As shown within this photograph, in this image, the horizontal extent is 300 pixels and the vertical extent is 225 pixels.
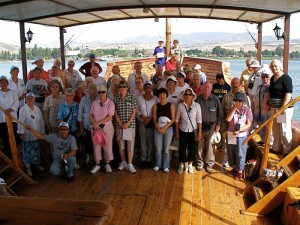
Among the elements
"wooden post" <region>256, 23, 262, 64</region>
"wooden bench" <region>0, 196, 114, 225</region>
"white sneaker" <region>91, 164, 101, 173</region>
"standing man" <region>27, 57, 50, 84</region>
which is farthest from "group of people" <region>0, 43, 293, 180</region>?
"wooden bench" <region>0, 196, 114, 225</region>

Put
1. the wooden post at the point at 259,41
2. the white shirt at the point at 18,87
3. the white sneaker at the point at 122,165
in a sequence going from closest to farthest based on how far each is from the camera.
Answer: the white sneaker at the point at 122,165 → the white shirt at the point at 18,87 → the wooden post at the point at 259,41

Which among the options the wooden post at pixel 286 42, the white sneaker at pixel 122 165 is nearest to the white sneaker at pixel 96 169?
the white sneaker at pixel 122 165

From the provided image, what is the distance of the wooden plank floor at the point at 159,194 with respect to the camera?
3.83m

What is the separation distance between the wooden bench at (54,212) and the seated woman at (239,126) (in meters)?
4.15

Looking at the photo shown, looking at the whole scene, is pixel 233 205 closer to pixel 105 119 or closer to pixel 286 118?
pixel 286 118

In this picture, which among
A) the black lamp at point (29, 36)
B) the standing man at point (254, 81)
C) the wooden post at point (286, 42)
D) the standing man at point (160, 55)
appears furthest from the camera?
the standing man at point (160, 55)

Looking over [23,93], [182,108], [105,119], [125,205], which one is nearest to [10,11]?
[23,93]

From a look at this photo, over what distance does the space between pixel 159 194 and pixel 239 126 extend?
61.8 inches

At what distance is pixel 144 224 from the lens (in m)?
3.67

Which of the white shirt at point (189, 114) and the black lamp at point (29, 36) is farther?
the black lamp at point (29, 36)

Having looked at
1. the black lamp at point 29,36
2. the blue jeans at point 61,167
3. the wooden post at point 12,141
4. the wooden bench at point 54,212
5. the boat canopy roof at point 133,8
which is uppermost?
the boat canopy roof at point 133,8

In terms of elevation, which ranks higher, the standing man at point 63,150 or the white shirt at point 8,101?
the white shirt at point 8,101

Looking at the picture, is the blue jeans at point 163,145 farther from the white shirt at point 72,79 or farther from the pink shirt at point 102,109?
the white shirt at point 72,79

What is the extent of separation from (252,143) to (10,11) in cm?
511
